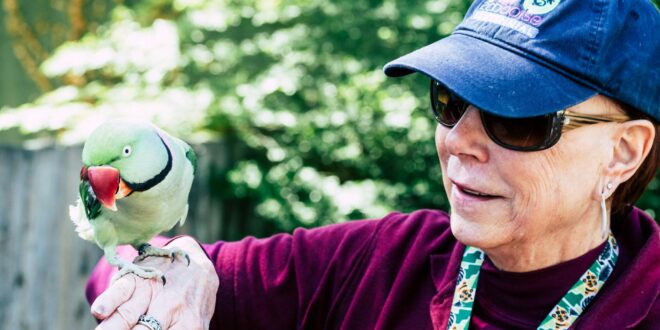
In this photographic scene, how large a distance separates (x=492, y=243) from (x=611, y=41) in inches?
20.8

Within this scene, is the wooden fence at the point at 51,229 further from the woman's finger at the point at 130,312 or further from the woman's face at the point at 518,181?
the woman's face at the point at 518,181

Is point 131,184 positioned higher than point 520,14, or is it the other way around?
point 520,14

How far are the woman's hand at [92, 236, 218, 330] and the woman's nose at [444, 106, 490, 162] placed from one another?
74 cm

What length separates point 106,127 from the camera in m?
1.70

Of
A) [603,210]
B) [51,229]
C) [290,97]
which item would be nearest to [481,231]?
[603,210]

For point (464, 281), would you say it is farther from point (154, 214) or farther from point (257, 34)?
point (257, 34)

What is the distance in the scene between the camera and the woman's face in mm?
1823

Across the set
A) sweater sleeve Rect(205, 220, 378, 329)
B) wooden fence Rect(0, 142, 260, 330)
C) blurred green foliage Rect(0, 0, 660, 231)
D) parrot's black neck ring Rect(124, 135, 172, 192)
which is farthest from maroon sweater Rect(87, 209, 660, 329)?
wooden fence Rect(0, 142, 260, 330)

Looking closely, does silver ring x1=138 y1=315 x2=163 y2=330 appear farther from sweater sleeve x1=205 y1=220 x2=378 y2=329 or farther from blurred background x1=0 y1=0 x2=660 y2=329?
blurred background x1=0 y1=0 x2=660 y2=329

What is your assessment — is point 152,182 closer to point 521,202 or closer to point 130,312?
point 130,312

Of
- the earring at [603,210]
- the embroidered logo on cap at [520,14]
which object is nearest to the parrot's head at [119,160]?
the embroidered logo on cap at [520,14]

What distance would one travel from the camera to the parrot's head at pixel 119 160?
166 centimetres

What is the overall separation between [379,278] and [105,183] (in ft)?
2.77

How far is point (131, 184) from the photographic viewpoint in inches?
66.1
